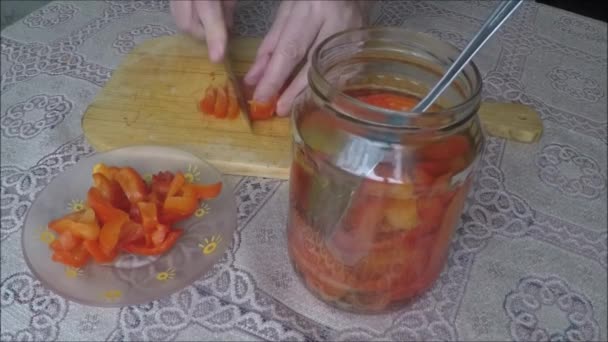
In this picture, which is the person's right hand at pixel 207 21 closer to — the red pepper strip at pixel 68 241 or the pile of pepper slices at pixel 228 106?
the pile of pepper slices at pixel 228 106

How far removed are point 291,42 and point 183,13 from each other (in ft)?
0.71

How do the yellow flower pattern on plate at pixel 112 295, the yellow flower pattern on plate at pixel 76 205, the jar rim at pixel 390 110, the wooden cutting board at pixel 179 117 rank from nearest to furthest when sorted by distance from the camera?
the jar rim at pixel 390 110
the yellow flower pattern on plate at pixel 112 295
the yellow flower pattern on plate at pixel 76 205
the wooden cutting board at pixel 179 117

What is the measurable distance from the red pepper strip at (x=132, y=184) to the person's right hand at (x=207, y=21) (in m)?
0.27

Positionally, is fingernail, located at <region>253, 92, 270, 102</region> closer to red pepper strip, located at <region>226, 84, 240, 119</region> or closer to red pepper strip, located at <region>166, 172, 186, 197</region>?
red pepper strip, located at <region>226, 84, 240, 119</region>

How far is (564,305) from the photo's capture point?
1.92ft

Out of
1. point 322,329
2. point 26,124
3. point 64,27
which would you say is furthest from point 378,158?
point 64,27

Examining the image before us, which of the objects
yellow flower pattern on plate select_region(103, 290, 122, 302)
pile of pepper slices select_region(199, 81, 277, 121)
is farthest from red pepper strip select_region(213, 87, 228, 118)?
yellow flower pattern on plate select_region(103, 290, 122, 302)

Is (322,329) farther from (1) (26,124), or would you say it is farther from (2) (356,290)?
(1) (26,124)

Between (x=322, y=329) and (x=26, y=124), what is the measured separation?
53cm

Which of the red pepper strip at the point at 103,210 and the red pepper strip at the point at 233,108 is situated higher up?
the red pepper strip at the point at 103,210

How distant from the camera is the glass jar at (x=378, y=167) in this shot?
17.8 inches

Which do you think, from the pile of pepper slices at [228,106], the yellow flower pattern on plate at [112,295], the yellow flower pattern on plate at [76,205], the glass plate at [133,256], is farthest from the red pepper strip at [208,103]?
the yellow flower pattern on plate at [112,295]

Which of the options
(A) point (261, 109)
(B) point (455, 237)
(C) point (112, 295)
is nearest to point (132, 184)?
(C) point (112, 295)

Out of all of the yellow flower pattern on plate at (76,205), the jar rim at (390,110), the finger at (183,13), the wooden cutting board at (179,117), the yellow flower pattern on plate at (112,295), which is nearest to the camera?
the jar rim at (390,110)
